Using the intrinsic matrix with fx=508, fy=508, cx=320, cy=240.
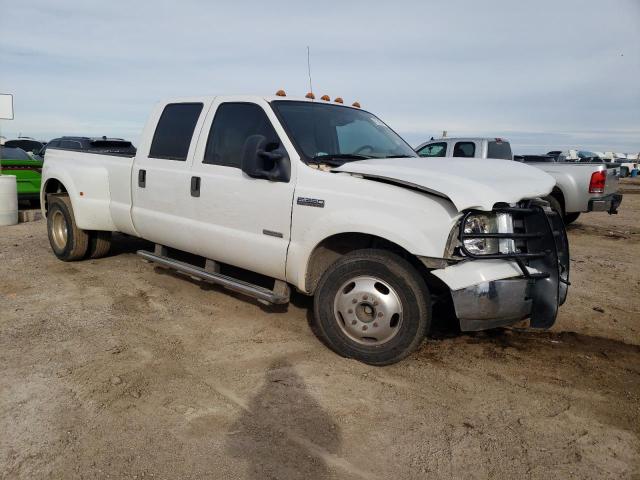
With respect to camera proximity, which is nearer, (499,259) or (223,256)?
(499,259)

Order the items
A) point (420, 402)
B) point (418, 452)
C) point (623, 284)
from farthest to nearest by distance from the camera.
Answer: point (623, 284), point (420, 402), point (418, 452)

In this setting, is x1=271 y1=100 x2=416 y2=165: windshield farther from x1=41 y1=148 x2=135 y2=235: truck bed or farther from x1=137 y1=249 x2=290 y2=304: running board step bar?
x1=41 y1=148 x2=135 y2=235: truck bed

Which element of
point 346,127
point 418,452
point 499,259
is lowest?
point 418,452

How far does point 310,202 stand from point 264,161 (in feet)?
1.69

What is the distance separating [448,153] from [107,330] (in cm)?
872

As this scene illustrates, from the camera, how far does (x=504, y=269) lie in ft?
11.0

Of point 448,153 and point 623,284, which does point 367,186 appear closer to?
point 623,284

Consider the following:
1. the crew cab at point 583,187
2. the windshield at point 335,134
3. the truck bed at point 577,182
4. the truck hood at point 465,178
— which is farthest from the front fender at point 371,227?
the truck bed at point 577,182

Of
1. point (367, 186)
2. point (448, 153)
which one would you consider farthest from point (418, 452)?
point (448, 153)

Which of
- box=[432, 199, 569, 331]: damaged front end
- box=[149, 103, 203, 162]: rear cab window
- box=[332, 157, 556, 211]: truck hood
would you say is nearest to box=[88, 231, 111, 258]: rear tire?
box=[149, 103, 203, 162]: rear cab window

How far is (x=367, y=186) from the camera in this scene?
→ 141 inches

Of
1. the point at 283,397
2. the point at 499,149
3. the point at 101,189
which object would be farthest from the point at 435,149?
the point at 283,397

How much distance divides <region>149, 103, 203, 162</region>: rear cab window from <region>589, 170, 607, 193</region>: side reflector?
7.80 m

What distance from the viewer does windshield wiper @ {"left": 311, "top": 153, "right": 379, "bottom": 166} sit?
13.2 ft
